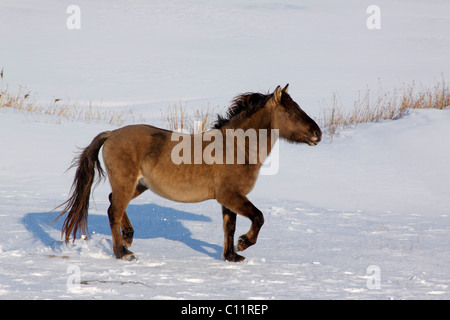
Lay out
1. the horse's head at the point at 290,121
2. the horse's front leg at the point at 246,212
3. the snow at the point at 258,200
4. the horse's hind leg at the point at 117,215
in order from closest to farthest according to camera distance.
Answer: the snow at the point at 258,200 → the horse's front leg at the point at 246,212 → the horse's hind leg at the point at 117,215 → the horse's head at the point at 290,121

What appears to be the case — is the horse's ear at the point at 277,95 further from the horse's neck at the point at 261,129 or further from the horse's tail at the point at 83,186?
the horse's tail at the point at 83,186

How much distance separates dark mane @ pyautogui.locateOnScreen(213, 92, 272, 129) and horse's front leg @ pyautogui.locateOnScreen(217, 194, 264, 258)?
939mm

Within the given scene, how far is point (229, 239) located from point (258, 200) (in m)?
3.53

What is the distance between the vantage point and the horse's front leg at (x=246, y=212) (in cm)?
628

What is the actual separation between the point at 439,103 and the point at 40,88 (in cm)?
1558

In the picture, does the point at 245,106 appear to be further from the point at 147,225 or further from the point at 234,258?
the point at 147,225

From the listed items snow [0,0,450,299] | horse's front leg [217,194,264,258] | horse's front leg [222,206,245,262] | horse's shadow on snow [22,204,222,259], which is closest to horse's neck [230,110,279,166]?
horse's front leg [217,194,264,258]

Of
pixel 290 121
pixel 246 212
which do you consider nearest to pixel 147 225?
pixel 246 212

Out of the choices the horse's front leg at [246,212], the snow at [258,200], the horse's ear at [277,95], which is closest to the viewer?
the snow at [258,200]

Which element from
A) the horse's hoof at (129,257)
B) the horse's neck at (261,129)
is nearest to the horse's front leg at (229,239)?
the horse's neck at (261,129)

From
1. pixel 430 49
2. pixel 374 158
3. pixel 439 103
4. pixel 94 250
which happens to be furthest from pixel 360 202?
pixel 430 49

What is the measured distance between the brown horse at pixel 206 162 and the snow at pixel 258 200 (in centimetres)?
54

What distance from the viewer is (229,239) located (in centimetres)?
656

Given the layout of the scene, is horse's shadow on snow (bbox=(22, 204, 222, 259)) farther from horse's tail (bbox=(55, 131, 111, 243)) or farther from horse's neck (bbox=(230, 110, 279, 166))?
horse's neck (bbox=(230, 110, 279, 166))
